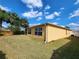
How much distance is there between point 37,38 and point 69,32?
28.4ft

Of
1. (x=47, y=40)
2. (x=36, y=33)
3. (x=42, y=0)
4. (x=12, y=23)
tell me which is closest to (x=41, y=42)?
(x=47, y=40)

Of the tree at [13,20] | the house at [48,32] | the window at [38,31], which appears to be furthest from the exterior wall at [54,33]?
the tree at [13,20]

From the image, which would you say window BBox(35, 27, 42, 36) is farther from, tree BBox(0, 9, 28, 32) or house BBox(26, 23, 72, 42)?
tree BBox(0, 9, 28, 32)

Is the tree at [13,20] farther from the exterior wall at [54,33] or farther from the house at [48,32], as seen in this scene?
the exterior wall at [54,33]

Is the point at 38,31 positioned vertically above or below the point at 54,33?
above

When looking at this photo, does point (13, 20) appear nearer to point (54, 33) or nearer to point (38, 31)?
point (38, 31)

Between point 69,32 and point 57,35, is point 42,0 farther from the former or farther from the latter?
point 69,32

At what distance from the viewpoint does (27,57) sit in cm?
1498

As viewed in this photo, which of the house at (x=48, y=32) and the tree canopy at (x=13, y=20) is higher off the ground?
the tree canopy at (x=13, y=20)

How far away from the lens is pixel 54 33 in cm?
2498

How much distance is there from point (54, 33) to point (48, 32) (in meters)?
1.61

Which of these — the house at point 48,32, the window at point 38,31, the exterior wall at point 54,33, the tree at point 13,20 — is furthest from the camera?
the tree at point 13,20

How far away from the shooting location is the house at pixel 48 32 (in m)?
23.8

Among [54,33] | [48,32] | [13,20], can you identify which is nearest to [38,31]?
[48,32]
